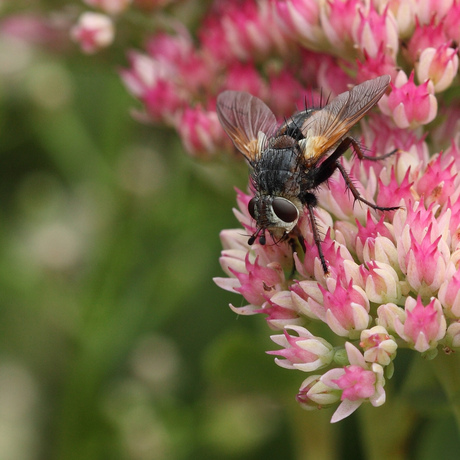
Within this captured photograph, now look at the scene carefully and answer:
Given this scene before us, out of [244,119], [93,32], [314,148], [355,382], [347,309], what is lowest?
[355,382]

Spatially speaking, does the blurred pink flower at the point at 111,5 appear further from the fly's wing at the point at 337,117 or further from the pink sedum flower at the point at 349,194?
the fly's wing at the point at 337,117

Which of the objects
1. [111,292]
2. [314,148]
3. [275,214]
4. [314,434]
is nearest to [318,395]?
[275,214]

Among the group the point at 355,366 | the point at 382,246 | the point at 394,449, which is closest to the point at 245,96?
the point at 382,246

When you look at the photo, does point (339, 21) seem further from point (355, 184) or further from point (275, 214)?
point (275, 214)

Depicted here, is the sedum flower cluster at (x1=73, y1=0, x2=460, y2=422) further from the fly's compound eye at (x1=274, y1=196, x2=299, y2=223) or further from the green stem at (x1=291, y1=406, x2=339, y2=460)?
the green stem at (x1=291, y1=406, x2=339, y2=460)

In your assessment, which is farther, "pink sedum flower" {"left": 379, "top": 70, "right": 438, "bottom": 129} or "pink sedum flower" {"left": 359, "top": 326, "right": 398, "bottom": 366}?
"pink sedum flower" {"left": 379, "top": 70, "right": 438, "bottom": 129}

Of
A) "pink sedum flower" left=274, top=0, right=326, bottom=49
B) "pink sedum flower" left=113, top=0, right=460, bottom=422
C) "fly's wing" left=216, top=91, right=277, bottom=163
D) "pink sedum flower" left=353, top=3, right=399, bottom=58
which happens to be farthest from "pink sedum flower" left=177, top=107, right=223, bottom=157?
"pink sedum flower" left=353, top=3, right=399, bottom=58
